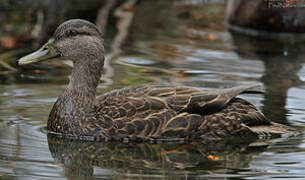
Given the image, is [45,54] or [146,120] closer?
[146,120]

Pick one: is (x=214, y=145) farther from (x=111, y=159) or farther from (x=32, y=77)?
(x=32, y=77)

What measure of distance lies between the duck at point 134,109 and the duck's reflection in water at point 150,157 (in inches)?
5.2

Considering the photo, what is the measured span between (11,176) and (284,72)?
5721 mm

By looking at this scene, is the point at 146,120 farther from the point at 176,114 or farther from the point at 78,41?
the point at 78,41

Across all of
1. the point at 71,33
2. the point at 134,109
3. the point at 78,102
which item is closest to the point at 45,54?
the point at 71,33

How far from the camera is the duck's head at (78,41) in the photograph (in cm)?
755

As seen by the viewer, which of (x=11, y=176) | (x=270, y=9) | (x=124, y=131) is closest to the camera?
(x=11, y=176)

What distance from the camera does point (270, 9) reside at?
13742 mm

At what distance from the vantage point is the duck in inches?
284

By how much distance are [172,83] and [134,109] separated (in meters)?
2.38

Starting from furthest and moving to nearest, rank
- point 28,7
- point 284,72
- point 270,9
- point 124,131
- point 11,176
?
point 28,7
point 270,9
point 284,72
point 124,131
point 11,176

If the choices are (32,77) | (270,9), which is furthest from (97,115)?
(270,9)

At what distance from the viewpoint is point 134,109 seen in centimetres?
722

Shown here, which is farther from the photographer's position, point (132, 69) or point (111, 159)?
point (132, 69)
